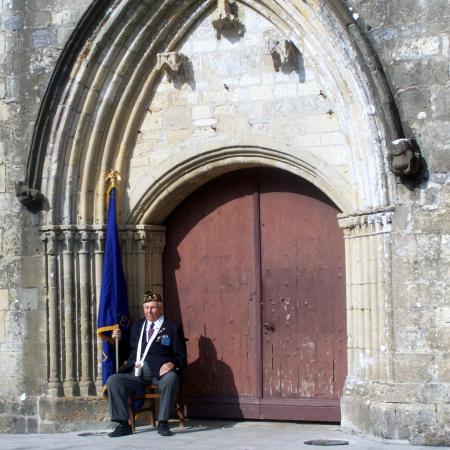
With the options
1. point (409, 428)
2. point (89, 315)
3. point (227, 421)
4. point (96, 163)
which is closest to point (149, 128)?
point (96, 163)

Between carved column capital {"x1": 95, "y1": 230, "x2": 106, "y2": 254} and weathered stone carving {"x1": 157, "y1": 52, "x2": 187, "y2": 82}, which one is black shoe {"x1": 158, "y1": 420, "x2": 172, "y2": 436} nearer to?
carved column capital {"x1": 95, "y1": 230, "x2": 106, "y2": 254}

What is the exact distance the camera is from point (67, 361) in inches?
403

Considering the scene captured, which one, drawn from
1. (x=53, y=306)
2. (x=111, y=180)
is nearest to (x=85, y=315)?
(x=53, y=306)

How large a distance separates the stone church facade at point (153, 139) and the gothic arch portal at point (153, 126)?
13 mm

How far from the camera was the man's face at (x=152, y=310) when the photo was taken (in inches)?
390

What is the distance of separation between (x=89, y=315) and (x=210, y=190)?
1593 mm

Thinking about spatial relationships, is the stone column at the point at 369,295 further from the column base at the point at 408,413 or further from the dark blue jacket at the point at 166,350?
the dark blue jacket at the point at 166,350

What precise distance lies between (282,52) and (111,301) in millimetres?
2663

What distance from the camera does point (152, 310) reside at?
9906mm

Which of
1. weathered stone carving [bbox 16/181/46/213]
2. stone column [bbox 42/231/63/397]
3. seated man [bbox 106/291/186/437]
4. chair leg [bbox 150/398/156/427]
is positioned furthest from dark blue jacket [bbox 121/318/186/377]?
weathered stone carving [bbox 16/181/46/213]

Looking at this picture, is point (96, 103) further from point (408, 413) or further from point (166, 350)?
point (408, 413)

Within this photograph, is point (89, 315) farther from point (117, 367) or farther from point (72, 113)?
point (72, 113)

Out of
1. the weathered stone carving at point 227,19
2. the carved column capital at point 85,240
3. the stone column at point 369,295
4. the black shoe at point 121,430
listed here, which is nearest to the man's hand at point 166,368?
the black shoe at point 121,430

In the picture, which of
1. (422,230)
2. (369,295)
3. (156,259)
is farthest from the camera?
(156,259)
